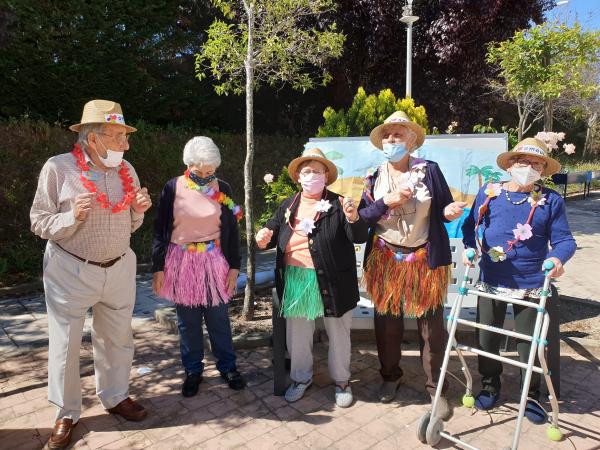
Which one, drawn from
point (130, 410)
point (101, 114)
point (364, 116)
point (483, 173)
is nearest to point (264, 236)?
point (101, 114)

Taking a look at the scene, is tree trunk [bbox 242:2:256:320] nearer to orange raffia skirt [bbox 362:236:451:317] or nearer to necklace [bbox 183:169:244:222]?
necklace [bbox 183:169:244:222]

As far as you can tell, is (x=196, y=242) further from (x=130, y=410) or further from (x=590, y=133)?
(x=590, y=133)

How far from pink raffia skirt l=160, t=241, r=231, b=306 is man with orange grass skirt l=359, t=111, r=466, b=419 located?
1.12 meters

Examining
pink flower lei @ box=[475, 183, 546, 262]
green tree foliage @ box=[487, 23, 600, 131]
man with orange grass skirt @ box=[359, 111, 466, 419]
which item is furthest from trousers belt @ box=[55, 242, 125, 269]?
green tree foliage @ box=[487, 23, 600, 131]

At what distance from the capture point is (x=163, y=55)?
31.6 feet

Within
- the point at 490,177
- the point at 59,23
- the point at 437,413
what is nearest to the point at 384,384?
the point at 437,413

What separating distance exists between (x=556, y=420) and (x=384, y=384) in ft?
3.73

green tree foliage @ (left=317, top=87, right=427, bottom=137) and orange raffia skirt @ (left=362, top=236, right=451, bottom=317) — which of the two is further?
green tree foliage @ (left=317, top=87, right=427, bottom=137)

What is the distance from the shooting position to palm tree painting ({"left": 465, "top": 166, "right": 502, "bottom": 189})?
4.80 meters

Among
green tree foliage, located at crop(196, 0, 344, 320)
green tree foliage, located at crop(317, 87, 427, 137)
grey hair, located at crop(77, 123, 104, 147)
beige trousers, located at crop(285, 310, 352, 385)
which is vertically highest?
green tree foliage, located at crop(196, 0, 344, 320)

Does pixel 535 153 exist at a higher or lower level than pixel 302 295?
higher

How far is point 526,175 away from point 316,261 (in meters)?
1.49

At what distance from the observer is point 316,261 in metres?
3.13

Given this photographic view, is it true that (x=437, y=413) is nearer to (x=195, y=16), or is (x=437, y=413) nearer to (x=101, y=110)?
(x=101, y=110)
